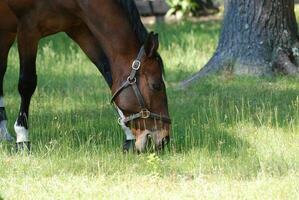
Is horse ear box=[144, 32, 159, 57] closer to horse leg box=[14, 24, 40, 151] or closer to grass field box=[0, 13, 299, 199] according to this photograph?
grass field box=[0, 13, 299, 199]

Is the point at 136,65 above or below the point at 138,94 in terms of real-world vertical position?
above

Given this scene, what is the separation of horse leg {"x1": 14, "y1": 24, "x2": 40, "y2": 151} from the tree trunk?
134 inches

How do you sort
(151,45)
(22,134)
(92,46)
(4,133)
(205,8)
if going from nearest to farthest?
(151,45) < (22,134) < (92,46) < (4,133) < (205,8)

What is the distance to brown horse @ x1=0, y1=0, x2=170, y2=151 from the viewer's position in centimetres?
756

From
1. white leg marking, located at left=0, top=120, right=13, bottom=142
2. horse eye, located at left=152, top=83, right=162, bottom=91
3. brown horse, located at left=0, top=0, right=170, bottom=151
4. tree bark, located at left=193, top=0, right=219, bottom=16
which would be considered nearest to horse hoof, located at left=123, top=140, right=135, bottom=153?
brown horse, located at left=0, top=0, right=170, bottom=151

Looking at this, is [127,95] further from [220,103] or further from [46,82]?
[46,82]

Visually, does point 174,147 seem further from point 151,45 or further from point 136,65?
point 151,45

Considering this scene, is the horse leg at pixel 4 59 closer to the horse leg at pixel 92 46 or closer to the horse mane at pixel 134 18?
the horse leg at pixel 92 46

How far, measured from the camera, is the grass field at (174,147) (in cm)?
642

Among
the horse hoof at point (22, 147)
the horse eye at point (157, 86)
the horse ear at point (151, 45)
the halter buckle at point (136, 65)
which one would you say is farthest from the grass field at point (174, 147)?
the horse ear at point (151, 45)

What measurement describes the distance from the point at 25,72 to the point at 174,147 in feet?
4.81

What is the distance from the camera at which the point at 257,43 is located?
11258 mm

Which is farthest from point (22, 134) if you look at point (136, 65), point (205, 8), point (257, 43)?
point (205, 8)

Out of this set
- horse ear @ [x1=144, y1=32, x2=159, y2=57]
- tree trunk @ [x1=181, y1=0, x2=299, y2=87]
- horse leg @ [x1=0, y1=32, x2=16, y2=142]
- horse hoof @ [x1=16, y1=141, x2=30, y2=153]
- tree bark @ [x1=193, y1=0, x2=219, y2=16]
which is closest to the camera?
horse ear @ [x1=144, y1=32, x2=159, y2=57]
